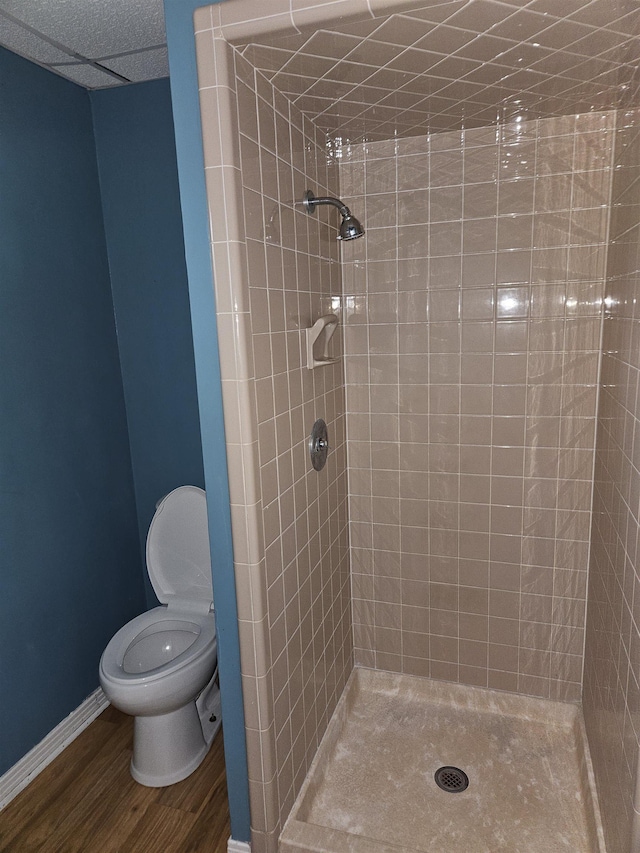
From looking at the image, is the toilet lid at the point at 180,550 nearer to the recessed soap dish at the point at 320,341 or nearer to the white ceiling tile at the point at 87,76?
the recessed soap dish at the point at 320,341

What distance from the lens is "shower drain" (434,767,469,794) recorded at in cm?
178

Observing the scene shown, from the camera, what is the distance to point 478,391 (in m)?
1.91

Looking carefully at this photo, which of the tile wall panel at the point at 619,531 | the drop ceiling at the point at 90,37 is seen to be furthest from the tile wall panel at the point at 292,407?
the tile wall panel at the point at 619,531

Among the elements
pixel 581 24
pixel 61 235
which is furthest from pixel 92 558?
pixel 581 24

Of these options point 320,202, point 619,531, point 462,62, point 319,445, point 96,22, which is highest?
point 96,22

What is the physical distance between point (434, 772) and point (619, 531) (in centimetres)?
104

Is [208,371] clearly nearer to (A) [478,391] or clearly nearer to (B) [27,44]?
(A) [478,391]

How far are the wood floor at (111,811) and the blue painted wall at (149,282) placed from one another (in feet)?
3.14

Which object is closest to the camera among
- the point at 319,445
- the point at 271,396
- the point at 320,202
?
the point at 271,396

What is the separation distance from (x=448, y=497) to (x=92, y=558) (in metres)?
1.40

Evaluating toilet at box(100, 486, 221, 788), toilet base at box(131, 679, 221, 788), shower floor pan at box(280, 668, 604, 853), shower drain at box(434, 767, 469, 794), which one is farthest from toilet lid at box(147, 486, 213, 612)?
shower drain at box(434, 767, 469, 794)

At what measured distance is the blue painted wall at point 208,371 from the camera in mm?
1228

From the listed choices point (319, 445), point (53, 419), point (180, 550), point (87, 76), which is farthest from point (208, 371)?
point (87, 76)

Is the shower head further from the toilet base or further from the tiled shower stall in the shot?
the toilet base
